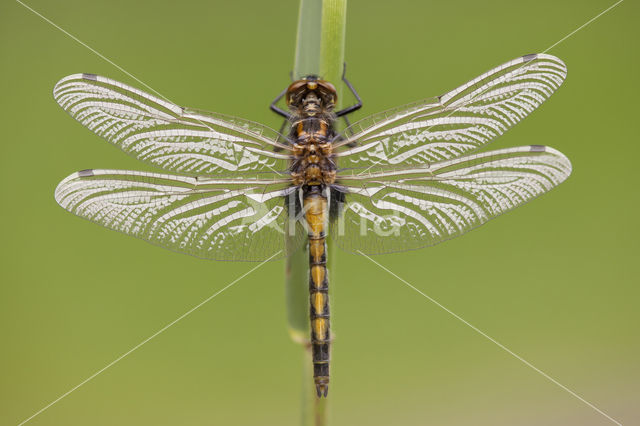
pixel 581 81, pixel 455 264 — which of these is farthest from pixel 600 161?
pixel 455 264

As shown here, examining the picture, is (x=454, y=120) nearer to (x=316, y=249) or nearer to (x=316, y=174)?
(x=316, y=174)

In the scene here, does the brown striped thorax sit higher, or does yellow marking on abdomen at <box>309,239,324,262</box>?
the brown striped thorax

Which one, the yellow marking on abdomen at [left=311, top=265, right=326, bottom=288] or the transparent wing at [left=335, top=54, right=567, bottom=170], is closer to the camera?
the transparent wing at [left=335, top=54, right=567, bottom=170]

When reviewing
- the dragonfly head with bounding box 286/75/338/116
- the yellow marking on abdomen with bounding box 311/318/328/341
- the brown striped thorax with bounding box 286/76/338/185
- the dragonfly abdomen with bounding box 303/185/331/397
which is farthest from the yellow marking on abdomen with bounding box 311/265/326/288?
the dragonfly head with bounding box 286/75/338/116

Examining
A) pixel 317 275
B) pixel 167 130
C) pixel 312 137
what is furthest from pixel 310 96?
pixel 317 275

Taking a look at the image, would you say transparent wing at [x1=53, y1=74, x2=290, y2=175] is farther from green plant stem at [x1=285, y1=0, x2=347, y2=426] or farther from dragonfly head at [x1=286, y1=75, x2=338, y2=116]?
green plant stem at [x1=285, y1=0, x2=347, y2=426]

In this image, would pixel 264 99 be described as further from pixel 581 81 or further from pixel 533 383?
pixel 533 383

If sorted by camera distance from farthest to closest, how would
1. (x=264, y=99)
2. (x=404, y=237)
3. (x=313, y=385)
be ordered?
(x=264, y=99), (x=404, y=237), (x=313, y=385)
